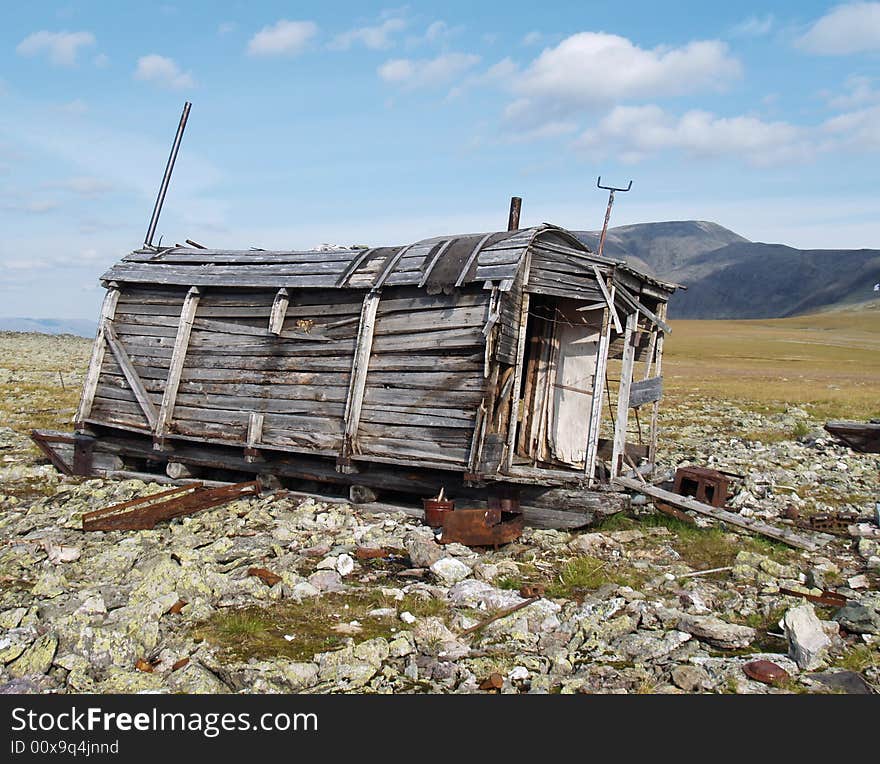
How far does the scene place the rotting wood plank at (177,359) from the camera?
12.4 meters

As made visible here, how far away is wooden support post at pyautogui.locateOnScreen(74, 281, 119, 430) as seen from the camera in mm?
13212

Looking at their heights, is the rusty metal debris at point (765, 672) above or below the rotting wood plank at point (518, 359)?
below

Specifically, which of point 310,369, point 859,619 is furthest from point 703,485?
point 310,369

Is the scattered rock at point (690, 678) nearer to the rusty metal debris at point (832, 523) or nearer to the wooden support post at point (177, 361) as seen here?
the rusty metal debris at point (832, 523)

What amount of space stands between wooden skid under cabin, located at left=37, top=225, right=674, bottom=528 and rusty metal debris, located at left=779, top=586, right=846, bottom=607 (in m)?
2.77

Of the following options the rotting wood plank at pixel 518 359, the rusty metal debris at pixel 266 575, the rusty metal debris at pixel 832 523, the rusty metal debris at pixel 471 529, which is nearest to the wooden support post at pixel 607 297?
the rotting wood plank at pixel 518 359

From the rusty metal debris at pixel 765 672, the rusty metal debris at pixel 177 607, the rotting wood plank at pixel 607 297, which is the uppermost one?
the rotting wood plank at pixel 607 297

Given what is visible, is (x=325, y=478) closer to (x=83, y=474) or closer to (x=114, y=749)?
(x=83, y=474)

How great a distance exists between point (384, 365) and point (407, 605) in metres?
4.41

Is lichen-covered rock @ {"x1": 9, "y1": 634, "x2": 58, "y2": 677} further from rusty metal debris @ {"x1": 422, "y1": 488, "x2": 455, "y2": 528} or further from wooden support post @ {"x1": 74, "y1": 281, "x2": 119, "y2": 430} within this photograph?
wooden support post @ {"x1": 74, "y1": 281, "x2": 119, "y2": 430}

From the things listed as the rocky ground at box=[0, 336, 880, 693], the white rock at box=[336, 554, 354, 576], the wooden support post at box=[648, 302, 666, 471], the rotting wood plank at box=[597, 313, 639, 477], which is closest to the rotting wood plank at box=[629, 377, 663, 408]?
the wooden support post at box=[648, 302, 666, 471]

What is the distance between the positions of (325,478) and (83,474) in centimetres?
508

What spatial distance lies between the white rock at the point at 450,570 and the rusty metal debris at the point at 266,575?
1768 millimetres

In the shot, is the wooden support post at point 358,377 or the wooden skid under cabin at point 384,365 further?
the wooden support post at point 358,377
